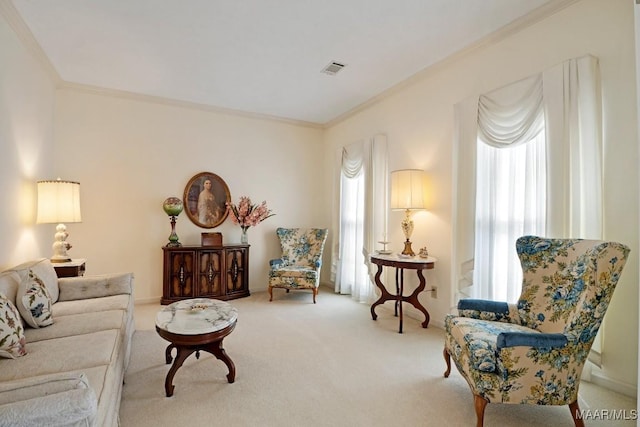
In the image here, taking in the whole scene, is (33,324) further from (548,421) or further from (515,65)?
(515,65)

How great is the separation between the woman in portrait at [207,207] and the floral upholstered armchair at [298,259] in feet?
3.32

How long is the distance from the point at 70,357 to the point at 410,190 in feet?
10.6

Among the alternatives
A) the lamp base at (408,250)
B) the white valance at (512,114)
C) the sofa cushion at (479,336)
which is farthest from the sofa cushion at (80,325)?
the white valance at (512,114)

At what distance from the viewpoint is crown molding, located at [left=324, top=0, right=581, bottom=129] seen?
2.52m

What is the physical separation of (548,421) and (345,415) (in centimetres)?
123

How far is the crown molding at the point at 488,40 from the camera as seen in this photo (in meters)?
2.52

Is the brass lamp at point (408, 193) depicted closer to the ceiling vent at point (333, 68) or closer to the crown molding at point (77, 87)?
the ceiling vent at point (333, 68)

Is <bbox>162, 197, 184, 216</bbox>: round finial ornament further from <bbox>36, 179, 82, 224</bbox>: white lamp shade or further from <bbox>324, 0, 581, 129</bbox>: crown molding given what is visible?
<bbox>324, 0, 581, 129</bbox>: crown molding

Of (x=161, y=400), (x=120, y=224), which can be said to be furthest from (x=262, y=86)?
(x=161, y=400)

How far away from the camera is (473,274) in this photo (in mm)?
3057

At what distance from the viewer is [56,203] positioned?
305 cm

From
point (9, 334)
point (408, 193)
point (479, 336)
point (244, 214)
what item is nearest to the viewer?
point (9, 334)

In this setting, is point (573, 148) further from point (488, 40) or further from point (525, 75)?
point (488, 40)

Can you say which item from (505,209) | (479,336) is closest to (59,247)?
(479,336)
